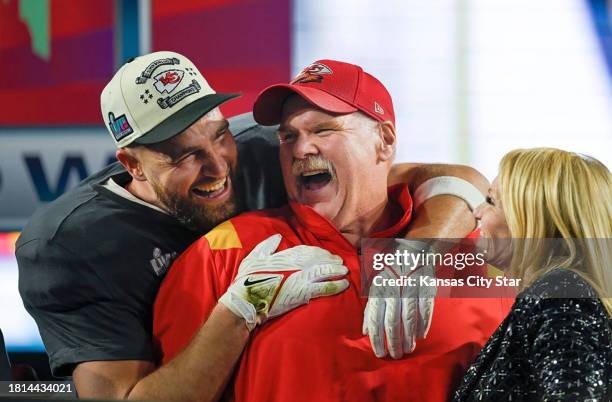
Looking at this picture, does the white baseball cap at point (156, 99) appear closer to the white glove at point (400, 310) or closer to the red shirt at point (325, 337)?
the red shirt at point (325, 337)

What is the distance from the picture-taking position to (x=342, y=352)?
2270 mm

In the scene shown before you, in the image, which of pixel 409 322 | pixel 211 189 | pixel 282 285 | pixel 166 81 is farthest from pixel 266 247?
pixel 166 81

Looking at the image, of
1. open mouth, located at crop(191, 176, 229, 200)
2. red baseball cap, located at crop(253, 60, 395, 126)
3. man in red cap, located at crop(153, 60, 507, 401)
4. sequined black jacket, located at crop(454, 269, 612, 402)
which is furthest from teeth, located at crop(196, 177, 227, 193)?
sequined black jacket, located at crop(454, 269, 612, 402)

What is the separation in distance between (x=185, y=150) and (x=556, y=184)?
975 mm

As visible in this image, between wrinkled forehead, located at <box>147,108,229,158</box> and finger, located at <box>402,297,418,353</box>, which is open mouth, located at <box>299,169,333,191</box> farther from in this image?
finger, located at <box>402,297,418,353</box>

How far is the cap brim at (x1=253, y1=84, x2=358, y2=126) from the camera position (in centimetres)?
232

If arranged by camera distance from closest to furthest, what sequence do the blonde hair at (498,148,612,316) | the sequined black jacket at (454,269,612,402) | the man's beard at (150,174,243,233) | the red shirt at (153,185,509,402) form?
the sequined black jacket at (454,269,612,402) → the blonde hair at (498,148,612,316) → the red shirt at (153,185,509,402) → the man's beard at (150,174,243,233)

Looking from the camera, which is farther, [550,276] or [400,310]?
[400,310]

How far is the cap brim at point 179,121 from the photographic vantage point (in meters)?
2.35

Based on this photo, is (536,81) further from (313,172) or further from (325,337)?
(325,337)

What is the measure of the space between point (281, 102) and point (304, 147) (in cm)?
14

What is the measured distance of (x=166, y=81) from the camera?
2.37m

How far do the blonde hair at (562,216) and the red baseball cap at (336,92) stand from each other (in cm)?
40

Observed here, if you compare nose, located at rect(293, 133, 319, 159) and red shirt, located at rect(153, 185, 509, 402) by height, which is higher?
nose, located at rect(293, 133, 319, 159)
